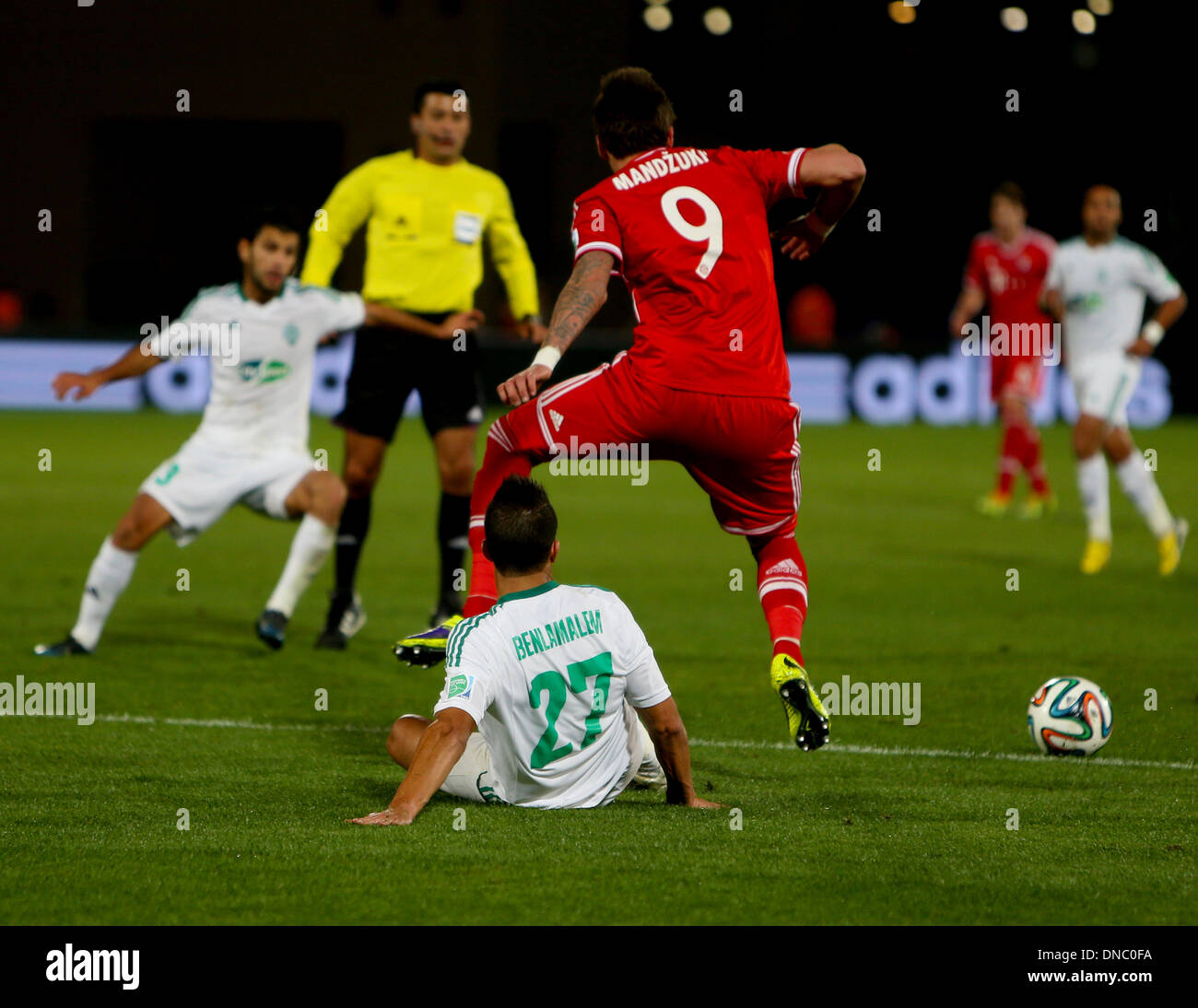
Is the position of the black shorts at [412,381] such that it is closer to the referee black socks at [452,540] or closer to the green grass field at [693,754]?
the referee black socks at [452,540]

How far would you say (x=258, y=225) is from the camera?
825 centimetres

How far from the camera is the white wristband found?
533 centimetres

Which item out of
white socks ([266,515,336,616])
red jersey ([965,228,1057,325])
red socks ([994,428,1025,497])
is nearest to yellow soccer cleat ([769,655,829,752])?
white socks ([266,515,336,616])

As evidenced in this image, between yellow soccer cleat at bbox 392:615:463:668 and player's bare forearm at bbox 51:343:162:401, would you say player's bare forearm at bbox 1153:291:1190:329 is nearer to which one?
player's bare forearm at bbox 51:343:162:401

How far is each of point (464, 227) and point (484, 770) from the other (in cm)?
439

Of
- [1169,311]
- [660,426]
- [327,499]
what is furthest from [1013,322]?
[660,426]

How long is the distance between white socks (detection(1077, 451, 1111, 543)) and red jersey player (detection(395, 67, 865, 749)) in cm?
645

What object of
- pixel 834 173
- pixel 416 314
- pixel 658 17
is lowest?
pixel 834 173

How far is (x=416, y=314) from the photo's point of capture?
29.7 feet

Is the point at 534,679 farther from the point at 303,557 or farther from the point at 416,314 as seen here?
the point at 416,314
